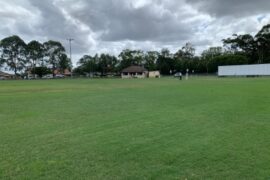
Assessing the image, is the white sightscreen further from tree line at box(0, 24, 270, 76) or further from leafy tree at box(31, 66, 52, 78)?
leafy tree at box(31, 66, 52, 78)

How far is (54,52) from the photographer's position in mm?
107375

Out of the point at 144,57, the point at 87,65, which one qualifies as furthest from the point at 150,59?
the point at 87,65

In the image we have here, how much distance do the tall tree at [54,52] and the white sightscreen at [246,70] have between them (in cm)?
5968

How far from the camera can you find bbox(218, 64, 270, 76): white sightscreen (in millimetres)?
69500

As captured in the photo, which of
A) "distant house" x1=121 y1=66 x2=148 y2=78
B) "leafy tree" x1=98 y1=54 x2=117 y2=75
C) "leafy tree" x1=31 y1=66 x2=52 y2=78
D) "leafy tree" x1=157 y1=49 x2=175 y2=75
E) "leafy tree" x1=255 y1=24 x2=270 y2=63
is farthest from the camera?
"leafy tree" x1=98 y1=54 x2=117 y2=75

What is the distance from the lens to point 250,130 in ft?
24.1

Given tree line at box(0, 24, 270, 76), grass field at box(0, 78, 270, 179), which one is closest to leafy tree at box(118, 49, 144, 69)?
tree line at box(0, 24, 270, 76)

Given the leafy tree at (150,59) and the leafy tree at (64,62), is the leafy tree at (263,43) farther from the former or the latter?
the leafy tree at (64,62)

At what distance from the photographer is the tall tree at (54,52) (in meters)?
106

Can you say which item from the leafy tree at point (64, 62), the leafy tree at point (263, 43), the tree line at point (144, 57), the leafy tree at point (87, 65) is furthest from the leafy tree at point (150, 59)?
the leafy tree at point (263, 43)

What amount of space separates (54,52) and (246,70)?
6831 cm

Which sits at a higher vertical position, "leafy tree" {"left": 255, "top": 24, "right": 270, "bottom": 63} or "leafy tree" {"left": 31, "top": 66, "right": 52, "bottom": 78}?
"leafy tree" {"left": 255, "top": 24, "right": 270, "bottom": 63}

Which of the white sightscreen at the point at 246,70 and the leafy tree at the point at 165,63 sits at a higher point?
the leafy tree at the point at 165,63

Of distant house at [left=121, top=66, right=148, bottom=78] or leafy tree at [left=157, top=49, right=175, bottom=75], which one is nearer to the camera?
distant house at [left=121, top=66, right=148, bottom=78]
